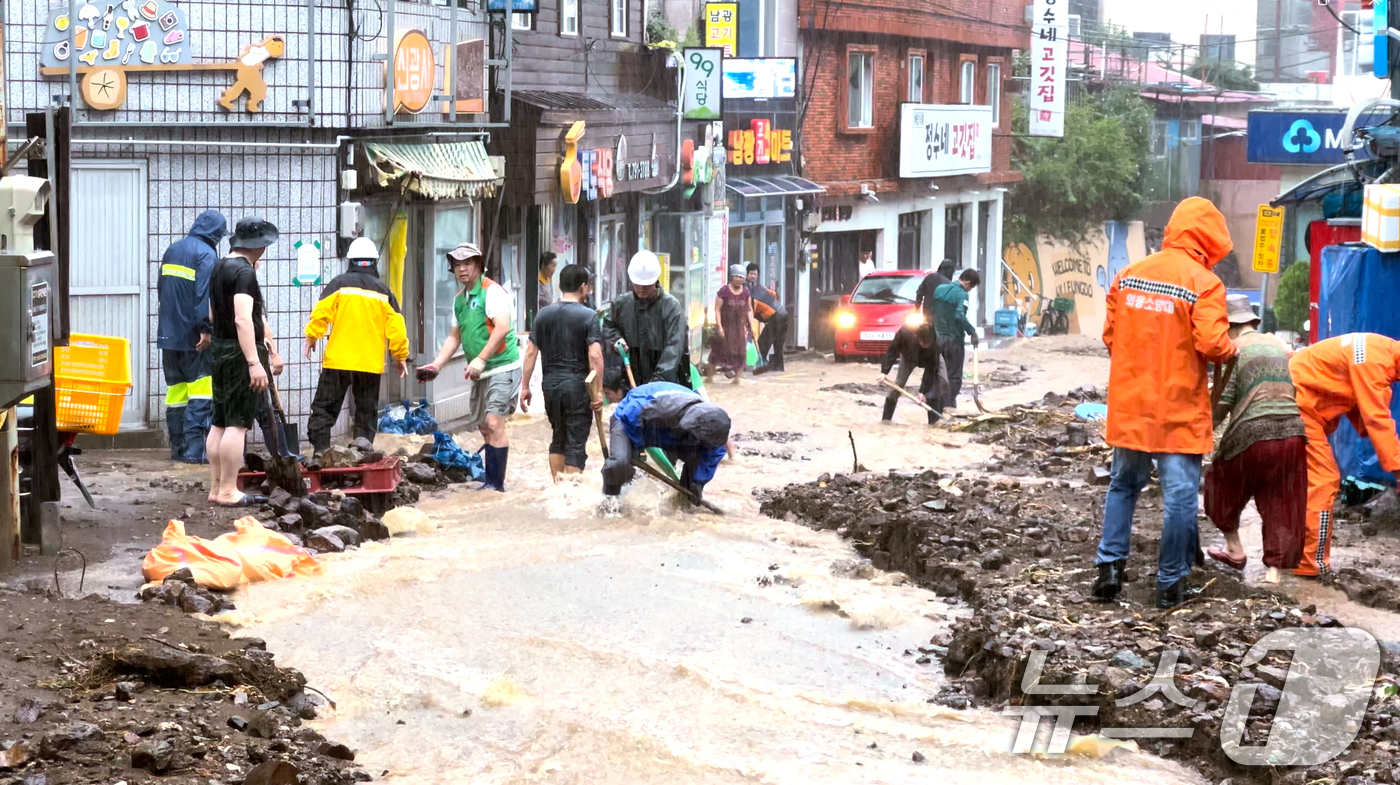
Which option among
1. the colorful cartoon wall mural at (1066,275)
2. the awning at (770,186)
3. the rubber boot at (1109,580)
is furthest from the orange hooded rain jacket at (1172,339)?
the colorful cartoon wall mural at (1066,275)

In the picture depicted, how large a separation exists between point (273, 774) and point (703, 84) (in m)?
18.8

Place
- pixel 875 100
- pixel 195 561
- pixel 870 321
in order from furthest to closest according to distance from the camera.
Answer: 1. pixel 875 100
2. pixel 870 321
3. pixel 195 561

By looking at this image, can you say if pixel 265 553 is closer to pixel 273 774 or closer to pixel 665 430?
pixel 665 430

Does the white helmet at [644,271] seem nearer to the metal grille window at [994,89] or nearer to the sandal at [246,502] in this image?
the sandal at [246,502]

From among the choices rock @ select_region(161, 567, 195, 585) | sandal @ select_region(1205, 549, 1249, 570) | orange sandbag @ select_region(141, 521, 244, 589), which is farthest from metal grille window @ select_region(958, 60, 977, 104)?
rock @ select_region(161, 567, 195, 585)

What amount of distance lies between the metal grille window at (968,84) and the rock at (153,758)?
34314 mm

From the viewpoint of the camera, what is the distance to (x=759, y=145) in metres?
28.5

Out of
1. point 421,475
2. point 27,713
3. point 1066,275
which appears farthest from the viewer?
point 1066,275

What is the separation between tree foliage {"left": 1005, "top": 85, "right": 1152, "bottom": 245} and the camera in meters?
42.5

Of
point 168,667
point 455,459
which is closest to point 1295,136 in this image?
point 455,459

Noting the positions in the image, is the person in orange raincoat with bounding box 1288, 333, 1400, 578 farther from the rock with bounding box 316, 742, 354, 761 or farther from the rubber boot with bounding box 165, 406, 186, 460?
Result: the rubber boot with bounding box 165, 406, 186, 460

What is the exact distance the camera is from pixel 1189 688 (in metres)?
6.50

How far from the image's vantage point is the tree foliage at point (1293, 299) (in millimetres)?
22281

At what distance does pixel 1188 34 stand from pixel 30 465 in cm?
6226
